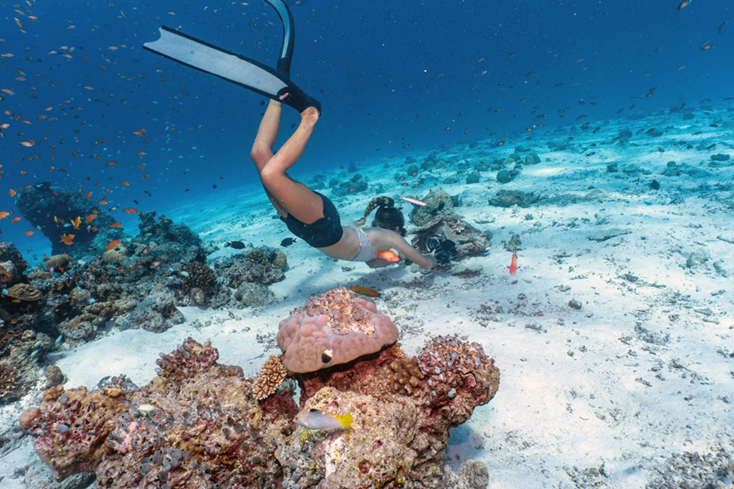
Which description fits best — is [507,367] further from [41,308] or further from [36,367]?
[41,308]

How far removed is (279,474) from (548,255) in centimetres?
671

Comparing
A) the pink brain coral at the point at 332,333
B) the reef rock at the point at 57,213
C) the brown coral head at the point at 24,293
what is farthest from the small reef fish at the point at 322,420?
the reef rock at the point at 57,213

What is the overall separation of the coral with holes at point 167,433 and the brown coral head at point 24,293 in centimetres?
425

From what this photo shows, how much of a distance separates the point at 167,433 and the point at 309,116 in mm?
4425

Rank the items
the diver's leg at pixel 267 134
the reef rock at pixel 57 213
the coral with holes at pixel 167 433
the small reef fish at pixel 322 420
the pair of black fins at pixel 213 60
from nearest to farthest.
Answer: the small reef fish at pixel 322 420, the coral with holes at pixel 167 433, the pair of black fins at pixel 213 60, the diver's leg at pixel 267 134, the reef rock at pixel 57 213

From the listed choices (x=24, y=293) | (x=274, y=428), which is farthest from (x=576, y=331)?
(x=24, y=293)

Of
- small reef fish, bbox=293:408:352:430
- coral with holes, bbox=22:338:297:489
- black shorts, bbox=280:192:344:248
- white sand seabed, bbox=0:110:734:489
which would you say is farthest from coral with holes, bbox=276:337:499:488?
black shorts, bbox=280:192:344:248

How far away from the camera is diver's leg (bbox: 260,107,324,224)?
14.7ft

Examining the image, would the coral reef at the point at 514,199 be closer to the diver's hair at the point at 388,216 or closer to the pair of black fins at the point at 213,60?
the diver's hair at the point at 388,216

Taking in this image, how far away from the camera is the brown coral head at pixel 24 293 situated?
16.6 feet

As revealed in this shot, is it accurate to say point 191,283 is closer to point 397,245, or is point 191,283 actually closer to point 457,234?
point 397,245

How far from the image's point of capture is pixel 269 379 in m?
2.73

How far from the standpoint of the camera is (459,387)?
236 cm

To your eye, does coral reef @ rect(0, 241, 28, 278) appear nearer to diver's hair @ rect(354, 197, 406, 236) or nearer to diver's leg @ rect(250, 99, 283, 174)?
diver's leg @ rect(250, 99, 283, 174)
